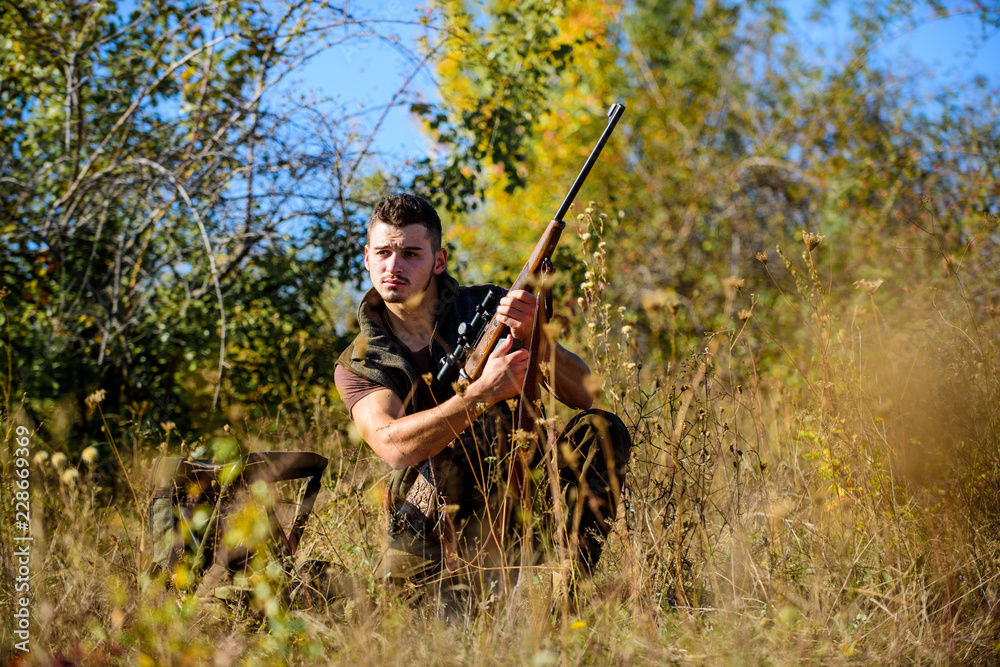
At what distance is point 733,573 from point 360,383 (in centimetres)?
144

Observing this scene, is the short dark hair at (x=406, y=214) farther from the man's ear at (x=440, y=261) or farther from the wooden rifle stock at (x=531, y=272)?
the wooden rifle stock at (x=531, y=272)

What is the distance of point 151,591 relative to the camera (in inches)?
80.8

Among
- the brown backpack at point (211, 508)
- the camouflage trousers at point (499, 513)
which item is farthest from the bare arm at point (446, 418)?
the brown backpack at point (211, 508)

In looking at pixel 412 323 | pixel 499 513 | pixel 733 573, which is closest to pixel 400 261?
pixel 412 323

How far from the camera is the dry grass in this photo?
189 centimetres

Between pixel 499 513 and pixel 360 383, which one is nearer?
pixel 499 513

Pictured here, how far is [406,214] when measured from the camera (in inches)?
113

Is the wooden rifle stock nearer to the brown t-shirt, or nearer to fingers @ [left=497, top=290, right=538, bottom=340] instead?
fingers @ [left=497, top=290, right=538, bottom=340]

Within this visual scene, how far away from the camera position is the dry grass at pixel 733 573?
189 centimetres

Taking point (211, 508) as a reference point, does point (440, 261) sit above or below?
above

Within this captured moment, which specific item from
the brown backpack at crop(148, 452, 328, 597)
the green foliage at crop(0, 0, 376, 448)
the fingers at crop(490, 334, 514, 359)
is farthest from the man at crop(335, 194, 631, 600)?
the green foliage at crop(0, 0, 376, 448)

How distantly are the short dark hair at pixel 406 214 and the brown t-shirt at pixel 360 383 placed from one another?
47cm

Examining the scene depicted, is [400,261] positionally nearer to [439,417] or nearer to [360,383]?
[360,383]

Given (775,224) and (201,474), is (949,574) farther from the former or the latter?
(775,224)
